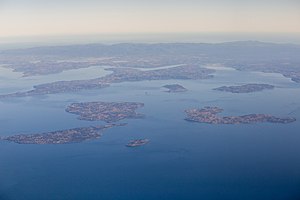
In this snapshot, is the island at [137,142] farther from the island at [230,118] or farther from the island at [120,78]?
the island at [120,78]

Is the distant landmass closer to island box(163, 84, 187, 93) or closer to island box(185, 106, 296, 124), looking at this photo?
island box(163, 84, 187, 93)

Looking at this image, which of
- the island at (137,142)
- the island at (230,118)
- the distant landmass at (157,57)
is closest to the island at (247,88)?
the distant landmass at (157,57)

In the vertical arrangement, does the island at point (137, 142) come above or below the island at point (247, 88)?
below

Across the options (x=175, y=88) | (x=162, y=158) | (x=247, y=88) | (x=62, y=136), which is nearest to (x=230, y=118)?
(x=162, y=158)

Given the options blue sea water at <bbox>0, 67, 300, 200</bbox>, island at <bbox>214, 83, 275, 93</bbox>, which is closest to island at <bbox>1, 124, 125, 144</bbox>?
blue sea water at <bbox>0, 67, 300, 200</bbox>

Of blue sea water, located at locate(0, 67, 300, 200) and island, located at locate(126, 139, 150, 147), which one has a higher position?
blue sea water, located at locate(0, 67, 300, 200)

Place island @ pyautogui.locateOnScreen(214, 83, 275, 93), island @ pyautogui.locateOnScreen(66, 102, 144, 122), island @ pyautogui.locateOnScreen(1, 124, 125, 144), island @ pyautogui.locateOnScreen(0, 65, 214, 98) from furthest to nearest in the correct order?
island @ pyautogui.locateOnScreen(0, 65, 214, 98) → island @ pyautogui.locateOnScreen(214, 83, 275, 93) → island @ pyautogui.locateOnScreen(66, 102, 144, 122) → island @ pyautogui.locateOnScreen(1, 124, 125, 144)

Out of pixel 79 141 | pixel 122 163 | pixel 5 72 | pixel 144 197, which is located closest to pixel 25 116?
pixel 79 141
